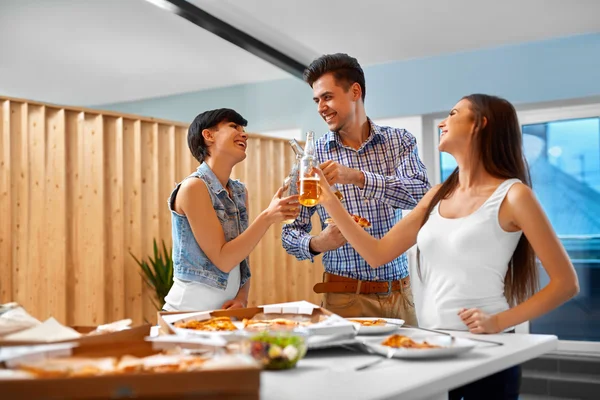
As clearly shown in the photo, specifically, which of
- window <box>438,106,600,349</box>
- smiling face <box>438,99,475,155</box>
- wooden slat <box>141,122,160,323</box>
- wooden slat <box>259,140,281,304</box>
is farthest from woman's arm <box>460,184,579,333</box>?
wooden slat <box>259,140,281,304</box>

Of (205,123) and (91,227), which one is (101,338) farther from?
(91,227)

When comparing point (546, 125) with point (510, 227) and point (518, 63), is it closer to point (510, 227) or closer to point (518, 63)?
point (518, 63)

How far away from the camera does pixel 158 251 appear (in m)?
5.22

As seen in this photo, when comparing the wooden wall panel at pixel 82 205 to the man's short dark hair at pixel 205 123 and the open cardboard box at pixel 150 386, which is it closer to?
the man's short dark hair at pixel 205 123

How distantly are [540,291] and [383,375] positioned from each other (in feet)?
2.46

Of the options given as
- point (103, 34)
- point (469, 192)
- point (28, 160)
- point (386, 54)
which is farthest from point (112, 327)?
point (386, 54)

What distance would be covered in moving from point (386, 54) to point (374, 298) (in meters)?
4.50

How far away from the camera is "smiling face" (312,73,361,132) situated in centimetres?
267

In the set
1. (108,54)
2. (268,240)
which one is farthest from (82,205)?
(108,54)

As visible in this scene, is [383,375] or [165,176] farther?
[165,176]

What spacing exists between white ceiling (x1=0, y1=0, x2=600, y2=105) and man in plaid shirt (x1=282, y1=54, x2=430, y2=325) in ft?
8.64

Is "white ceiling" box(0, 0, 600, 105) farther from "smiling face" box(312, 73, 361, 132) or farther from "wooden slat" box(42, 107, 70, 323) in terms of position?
"smiling face" box(312, 73, 361, 132)

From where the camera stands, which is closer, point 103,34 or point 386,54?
point 103,34

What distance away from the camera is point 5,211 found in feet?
14.0
